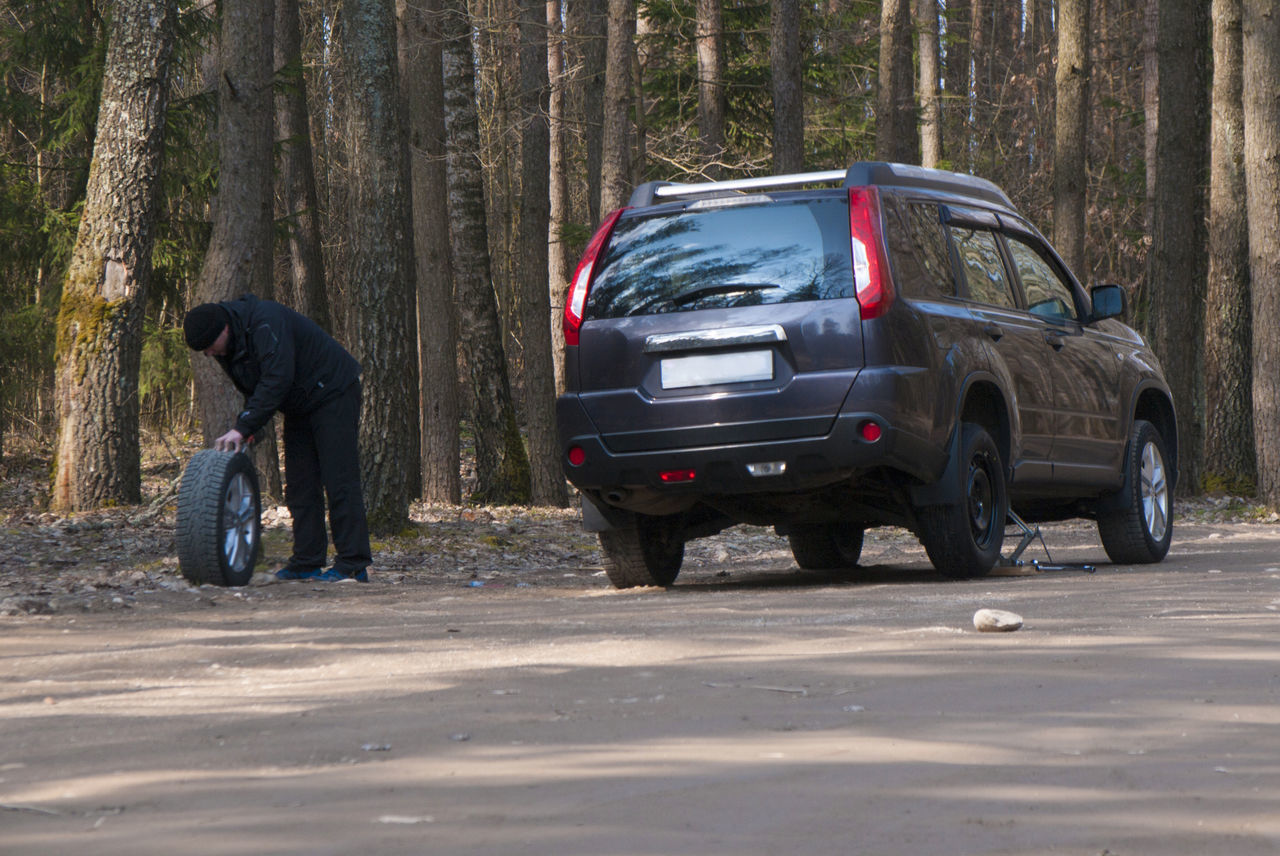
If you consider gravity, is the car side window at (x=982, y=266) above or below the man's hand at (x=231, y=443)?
above

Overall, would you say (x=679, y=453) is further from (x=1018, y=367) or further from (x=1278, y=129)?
(x=1278, y=129)

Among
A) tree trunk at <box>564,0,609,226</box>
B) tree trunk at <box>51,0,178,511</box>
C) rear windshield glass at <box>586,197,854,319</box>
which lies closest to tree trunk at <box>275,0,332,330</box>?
tree trunk at <box>564,0,609,226</box>

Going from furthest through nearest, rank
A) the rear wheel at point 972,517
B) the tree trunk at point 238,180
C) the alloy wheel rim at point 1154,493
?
the tree trunk at point 238,180
the alloy wheel rim at point 1154,493
the rear wheel at point 972,517

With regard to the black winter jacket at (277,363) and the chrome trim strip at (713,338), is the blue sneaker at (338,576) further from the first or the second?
the chrome trim strip at (713,338)

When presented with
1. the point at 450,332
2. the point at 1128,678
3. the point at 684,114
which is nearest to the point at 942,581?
the point at 1128,678

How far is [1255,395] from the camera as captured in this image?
48.8ft

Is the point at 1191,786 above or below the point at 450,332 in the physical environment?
below

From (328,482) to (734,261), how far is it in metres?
2.94

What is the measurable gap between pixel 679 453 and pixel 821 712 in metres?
3.29

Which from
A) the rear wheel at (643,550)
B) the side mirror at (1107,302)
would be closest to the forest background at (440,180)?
the rear wheel at (643,550)

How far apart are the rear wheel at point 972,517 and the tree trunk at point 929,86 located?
18762 mm

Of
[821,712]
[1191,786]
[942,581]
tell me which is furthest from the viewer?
[942,581]

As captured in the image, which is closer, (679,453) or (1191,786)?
(1191,786)

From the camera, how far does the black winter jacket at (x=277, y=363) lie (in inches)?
326
